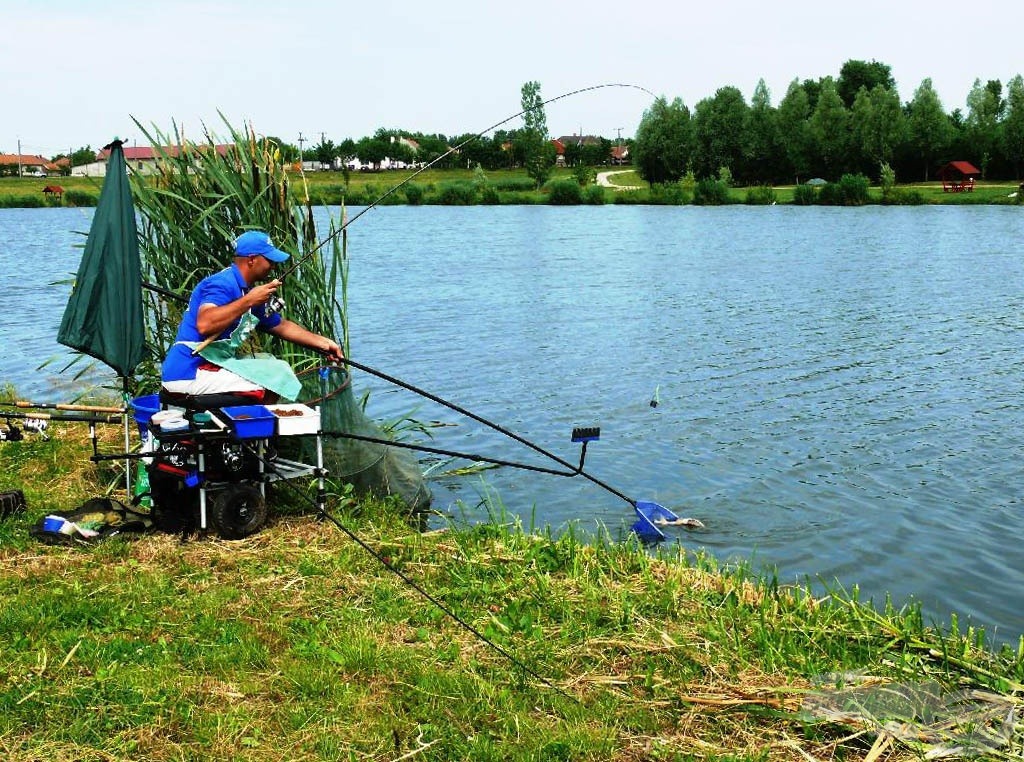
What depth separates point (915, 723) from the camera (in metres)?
4.40

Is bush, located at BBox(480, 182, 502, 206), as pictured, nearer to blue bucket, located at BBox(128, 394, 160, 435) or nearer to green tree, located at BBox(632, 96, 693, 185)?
green tree, located at BBox(632, 96, 693, 185)

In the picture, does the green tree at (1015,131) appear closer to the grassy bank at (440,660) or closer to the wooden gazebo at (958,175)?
the wooden gazebo at (958,175)

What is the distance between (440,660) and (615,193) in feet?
245

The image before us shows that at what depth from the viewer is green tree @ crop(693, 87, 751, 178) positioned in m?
81.6

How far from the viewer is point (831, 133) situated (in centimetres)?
8550

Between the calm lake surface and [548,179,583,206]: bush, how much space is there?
39345 millimetres

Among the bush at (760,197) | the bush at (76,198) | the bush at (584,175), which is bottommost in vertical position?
the bush at (760,197)

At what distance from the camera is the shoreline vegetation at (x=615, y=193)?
6719 cm

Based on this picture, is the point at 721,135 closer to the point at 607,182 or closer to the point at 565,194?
the point at 607,182

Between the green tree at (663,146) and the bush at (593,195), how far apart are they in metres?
6.16

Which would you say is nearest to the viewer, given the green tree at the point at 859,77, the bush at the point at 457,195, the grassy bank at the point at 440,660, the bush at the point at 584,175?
the grassy bank at the point at 440,660

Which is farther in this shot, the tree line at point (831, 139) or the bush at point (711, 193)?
the tree line at point (831, 139)

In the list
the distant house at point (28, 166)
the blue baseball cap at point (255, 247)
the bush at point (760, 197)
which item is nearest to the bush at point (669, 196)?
the bush at point (760, 197)

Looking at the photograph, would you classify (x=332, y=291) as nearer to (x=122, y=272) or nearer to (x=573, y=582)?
(x=122, y=272)
